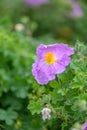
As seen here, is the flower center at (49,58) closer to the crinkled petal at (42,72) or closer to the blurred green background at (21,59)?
the crinkled petal at (42,72)

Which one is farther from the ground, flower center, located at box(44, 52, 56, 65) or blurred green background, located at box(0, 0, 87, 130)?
flower center, located at box(44, 52, 56, 65)

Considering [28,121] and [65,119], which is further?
[28,121]

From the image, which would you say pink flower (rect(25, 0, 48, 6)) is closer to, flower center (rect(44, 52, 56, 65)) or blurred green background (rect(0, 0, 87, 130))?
blurred green background (rect(0, 0, 87, 130))

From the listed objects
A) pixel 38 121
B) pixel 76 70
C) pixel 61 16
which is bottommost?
pixel 61 16

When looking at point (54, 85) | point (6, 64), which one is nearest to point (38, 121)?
point (54, 85)

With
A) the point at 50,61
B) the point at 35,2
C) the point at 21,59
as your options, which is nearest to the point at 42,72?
the point at 50,61

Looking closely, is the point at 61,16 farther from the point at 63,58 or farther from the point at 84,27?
the point at 63,58

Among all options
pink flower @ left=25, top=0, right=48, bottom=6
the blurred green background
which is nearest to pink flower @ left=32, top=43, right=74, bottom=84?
Result: the blurred green background
